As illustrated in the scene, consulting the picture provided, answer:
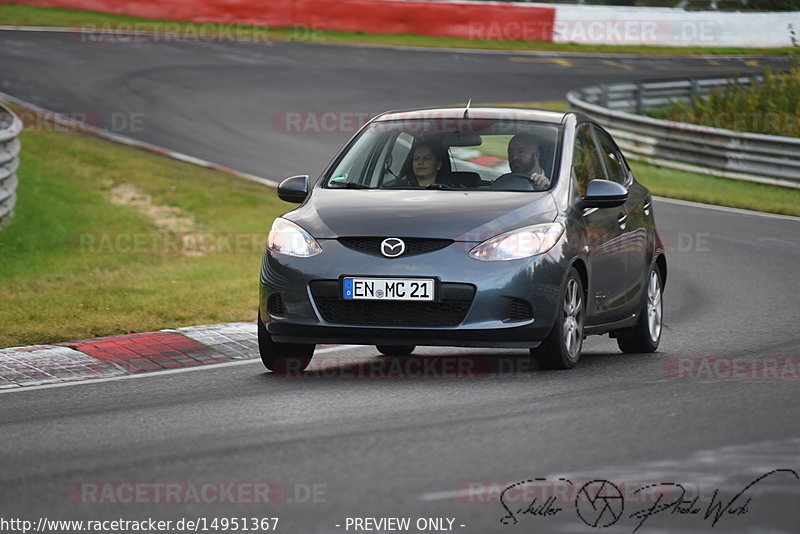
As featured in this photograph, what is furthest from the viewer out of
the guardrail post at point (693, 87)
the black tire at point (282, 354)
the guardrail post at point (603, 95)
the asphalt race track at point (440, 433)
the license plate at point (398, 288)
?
the guardrail post at point (693, 87)

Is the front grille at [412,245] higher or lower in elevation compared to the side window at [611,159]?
lower

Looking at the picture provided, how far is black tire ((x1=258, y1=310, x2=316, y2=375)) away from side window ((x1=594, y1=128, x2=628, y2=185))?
8.44 feet

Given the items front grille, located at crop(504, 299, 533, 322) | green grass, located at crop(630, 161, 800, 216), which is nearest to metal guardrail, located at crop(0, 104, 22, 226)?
front grille, located at crop(504, 299, 533, 322)

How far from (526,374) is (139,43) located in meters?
29.1

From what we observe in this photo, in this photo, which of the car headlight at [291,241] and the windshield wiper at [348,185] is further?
the windshield wiper at [348,185]

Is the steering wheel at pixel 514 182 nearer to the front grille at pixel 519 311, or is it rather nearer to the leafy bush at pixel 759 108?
the front grille at pixel 519 311

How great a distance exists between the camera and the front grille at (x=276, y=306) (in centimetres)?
843

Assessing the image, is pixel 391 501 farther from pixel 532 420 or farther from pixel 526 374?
pixel 526 374

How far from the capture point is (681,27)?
150ft

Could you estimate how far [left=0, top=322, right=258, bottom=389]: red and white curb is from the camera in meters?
8.91

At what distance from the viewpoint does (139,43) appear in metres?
35.9

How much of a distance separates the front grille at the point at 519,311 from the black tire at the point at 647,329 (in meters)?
2.05
